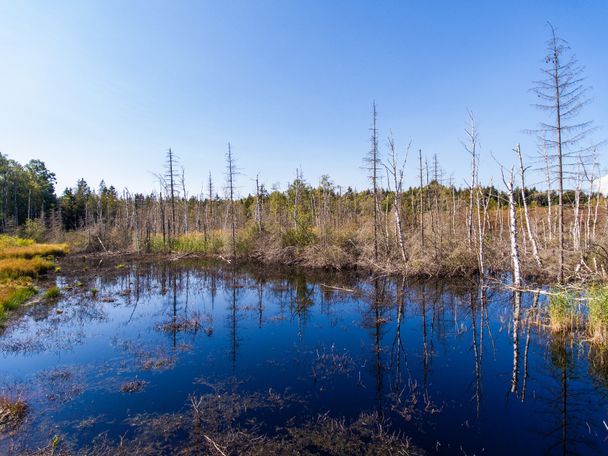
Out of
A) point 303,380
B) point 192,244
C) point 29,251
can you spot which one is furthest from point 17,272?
point 303,380

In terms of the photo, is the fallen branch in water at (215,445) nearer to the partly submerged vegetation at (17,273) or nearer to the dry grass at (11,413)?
the dry grass at (11,413)

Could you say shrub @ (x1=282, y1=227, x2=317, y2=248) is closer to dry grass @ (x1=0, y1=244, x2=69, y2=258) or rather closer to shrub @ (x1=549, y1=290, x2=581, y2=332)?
shrub @ (x1=549, y1=290, x2=581, y2=332)

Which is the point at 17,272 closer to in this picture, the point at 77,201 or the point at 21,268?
the point at 21,268

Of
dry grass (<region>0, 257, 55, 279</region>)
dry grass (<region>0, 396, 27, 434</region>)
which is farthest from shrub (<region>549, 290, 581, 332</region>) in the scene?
dry grass (<region>0, 257, 55, 279</region>)

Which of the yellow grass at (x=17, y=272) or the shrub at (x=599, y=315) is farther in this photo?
the yellow grass at (x=17, y=272)

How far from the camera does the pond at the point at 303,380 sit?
213 inches

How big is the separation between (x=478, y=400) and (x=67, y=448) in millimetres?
7481

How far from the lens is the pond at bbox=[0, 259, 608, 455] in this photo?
213 inches

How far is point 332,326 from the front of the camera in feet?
38.1

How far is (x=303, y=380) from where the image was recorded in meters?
7.59

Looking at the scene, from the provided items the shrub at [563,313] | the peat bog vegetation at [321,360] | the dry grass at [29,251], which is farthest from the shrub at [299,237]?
the dry grass at [29,251]

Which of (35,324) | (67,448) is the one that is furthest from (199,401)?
(35,324)

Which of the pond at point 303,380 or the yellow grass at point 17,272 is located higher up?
the yellow grass at point 17,272

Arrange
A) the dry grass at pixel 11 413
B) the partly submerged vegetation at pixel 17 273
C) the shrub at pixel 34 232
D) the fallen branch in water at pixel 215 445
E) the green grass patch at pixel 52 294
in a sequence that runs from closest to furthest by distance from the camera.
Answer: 1. the fallen branch in water at pixel 215 445
2. the dry grass at pixel 11 413
3. the partly submerged vegetation at pixel 17 273
4. the green grass patch at pixel 52 294
5. the shrub at pixel 34 232
